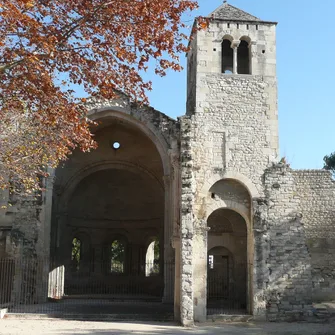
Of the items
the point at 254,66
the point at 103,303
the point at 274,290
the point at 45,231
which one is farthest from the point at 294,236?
the point at 45,231

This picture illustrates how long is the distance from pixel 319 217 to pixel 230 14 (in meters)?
8.43

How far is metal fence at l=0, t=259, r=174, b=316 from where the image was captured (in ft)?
53.3

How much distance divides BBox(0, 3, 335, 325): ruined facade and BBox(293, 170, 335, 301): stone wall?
4 cm

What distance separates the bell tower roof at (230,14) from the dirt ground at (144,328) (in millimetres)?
10631

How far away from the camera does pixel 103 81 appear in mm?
9359

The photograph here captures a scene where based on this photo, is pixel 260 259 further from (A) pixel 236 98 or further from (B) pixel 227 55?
(B) pixel 227 55

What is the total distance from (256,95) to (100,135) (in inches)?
330

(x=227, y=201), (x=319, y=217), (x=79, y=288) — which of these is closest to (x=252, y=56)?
(x=227, y=201)

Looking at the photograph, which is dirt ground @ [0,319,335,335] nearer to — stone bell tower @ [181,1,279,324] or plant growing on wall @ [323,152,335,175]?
stone bell tower @ [181,1,279,324]

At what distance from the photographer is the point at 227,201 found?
15805 mm

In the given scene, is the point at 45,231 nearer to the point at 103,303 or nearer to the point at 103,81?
the point at 103,303

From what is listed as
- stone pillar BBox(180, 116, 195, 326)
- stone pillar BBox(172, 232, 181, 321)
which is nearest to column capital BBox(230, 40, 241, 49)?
stone pillar BBox(180, 116, 195, 326)

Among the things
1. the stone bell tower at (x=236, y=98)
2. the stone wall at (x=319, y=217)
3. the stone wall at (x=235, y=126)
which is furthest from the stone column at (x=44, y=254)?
the stone wall at (x=319, y=217)

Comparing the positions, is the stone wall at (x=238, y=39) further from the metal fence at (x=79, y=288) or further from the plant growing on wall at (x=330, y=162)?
the plant growing on wall at (x=330, y=162)
